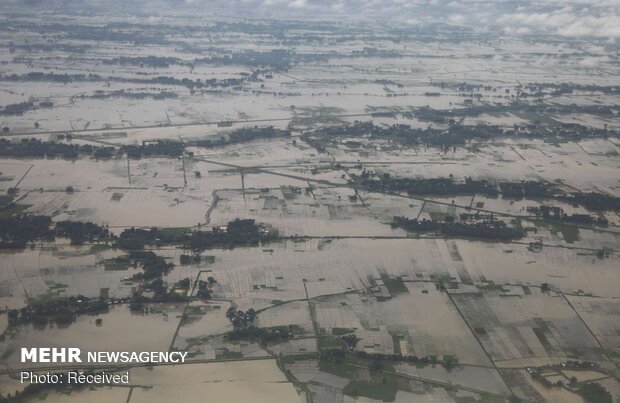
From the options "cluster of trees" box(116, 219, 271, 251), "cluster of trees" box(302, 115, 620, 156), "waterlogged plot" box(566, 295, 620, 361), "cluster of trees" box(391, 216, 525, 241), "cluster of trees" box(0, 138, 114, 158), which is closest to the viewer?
"waterlogged plot" box(566, 295, 620, 361)

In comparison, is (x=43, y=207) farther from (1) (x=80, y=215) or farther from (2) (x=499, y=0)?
(2) (x=499, y=0)

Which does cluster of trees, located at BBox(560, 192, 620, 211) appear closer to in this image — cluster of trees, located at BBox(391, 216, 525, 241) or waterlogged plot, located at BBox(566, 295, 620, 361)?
cluster of trees, located at BBox(391, 216, 525, 241)

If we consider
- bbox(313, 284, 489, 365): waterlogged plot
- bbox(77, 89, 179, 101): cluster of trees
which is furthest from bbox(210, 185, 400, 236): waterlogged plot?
bbox(77, 89, 179, 101): cluster of trees

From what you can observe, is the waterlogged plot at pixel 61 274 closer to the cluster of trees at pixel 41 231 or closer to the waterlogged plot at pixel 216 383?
the cluster of trees at pixel 41 231

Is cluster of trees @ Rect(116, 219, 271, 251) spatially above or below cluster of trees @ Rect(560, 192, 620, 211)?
below

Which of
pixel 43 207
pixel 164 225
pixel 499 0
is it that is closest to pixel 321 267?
pixel 164 225

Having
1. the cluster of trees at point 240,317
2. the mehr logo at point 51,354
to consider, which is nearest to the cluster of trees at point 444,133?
the cluster of trees at point 240,317
